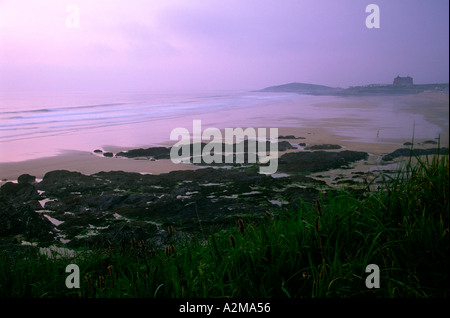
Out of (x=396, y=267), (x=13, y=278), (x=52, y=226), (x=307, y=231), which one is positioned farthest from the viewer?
(x=52, y=226)

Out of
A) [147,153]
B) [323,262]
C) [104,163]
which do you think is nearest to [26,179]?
[104,163]

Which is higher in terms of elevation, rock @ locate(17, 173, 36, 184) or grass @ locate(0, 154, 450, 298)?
grass @ locate(0, 154, 450, 298)

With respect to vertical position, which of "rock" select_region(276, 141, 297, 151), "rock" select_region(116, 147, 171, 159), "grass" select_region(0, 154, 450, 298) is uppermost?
"grass" select_region(0, 154, 450, 298)

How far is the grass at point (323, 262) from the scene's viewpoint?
2893 millimetres

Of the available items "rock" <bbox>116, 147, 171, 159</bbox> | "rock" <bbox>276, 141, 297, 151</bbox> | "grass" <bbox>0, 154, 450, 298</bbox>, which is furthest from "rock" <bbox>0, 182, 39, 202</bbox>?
"rock" <bbox>276, 141, 297, 151</bbox>

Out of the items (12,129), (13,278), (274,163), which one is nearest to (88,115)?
(12,129)

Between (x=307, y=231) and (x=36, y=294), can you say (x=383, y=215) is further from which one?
(x=36, y=294)

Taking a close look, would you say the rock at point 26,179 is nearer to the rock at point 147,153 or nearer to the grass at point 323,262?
the rock at point 147,153

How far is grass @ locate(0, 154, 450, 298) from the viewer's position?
9.49 ft

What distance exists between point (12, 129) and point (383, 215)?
1104 inches

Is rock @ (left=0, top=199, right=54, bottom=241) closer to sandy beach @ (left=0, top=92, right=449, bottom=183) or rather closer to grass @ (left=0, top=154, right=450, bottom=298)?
grass @ (left=0, top=154, right=450, bottom=298)

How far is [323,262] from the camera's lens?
9.47ft

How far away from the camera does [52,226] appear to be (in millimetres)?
8688

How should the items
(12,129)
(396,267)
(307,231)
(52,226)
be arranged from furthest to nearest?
(12,129)
(52,226)
(307,231)
(396,267)
